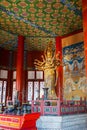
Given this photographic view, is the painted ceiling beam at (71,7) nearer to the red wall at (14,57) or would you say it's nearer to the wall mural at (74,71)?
the wall mural at (74,71)

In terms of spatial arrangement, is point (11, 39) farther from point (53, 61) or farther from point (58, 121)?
point (58, 121)

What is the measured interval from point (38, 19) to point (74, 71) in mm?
2805

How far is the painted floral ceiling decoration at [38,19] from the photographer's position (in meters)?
6.00

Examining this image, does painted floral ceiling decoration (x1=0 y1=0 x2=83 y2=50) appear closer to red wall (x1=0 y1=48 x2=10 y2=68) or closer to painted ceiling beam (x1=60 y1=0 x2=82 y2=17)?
painted ceiling beam (x1=60 y1=0 x2=82 y2=17)

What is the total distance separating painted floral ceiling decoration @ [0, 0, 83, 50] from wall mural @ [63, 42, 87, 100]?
1033 mm

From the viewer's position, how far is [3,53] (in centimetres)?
1091

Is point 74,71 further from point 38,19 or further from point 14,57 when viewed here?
point 14,57

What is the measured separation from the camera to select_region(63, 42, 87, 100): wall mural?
7098 millimetres

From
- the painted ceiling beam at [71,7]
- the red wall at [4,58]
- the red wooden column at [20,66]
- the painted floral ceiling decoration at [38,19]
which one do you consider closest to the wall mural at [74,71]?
the painted floral ceiling decoration at [38,19]

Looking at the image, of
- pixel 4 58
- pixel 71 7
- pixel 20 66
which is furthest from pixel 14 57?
pixel 71 7

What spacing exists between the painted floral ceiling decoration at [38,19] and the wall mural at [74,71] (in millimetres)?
1033

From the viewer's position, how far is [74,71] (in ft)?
24.6

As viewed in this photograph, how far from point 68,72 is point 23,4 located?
3591 millimetres

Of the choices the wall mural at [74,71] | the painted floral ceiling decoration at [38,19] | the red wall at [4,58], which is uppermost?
the painted floral ceiling decoration at [38,19]
